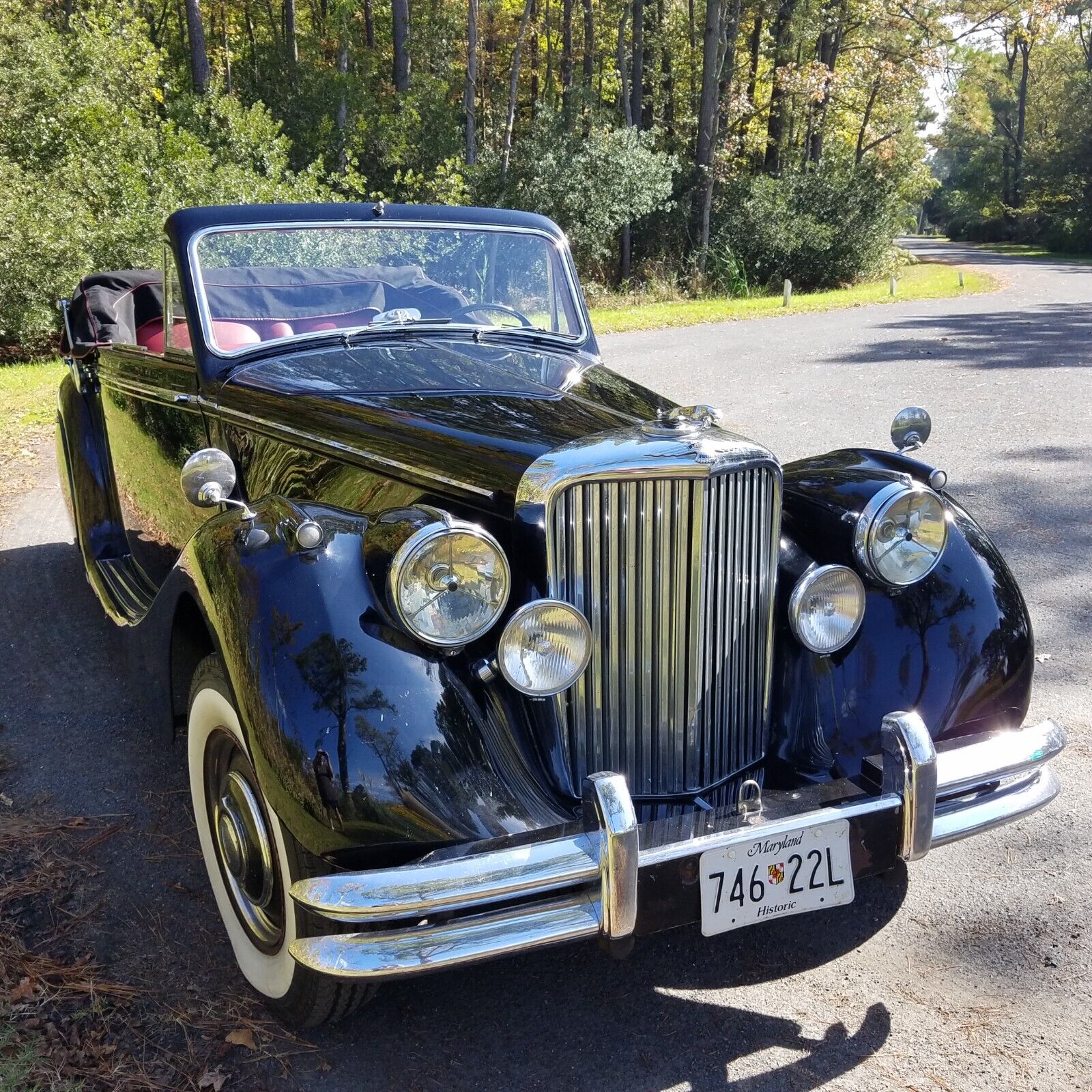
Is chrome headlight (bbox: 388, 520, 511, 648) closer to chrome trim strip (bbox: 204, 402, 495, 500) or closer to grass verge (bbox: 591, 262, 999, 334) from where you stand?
chrome trim strip (bbox: 204, 402, 495, 500)

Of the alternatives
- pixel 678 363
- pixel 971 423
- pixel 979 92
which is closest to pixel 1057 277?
pixel 678 363

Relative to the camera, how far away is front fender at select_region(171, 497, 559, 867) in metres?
1.96

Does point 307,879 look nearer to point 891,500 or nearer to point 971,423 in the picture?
point 891,500

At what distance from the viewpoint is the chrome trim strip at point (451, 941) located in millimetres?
1792

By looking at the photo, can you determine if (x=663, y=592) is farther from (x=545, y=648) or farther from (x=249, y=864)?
(x=249, y=864)

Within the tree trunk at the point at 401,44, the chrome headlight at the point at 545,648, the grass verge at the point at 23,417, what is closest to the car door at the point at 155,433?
the chrome headlight at the point at 545,648

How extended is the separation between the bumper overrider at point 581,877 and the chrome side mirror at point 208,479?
39.3 inches

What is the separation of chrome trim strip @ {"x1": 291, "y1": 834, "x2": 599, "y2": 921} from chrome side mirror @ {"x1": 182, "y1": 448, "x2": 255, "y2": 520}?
3.24ft

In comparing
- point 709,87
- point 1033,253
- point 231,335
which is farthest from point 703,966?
point 1033,253

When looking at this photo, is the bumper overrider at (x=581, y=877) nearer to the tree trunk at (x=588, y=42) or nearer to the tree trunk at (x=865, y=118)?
the tree trunk at (x=865, y=118)

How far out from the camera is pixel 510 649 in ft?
6.96

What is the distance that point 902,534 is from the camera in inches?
103

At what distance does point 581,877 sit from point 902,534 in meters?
1.33

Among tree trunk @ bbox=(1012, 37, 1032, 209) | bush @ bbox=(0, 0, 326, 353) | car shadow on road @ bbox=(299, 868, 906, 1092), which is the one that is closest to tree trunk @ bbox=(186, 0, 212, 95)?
bush @ bbox=(0, 0, 326, 353)
